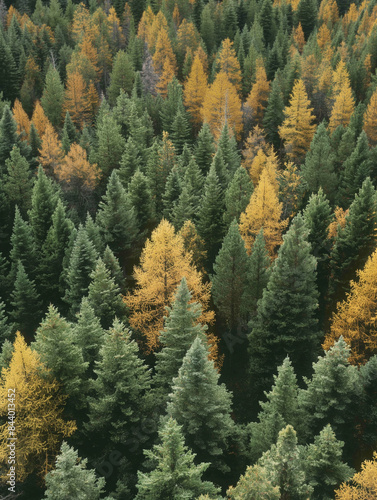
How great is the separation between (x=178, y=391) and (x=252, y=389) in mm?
11117

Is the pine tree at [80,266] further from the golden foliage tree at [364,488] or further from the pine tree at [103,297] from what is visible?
the golden foliage tree at [364,488]

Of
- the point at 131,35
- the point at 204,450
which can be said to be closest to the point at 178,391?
the point at 204,450

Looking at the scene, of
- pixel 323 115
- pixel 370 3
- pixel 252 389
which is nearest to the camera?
pixel 252 389

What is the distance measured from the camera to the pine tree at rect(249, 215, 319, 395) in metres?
26.5

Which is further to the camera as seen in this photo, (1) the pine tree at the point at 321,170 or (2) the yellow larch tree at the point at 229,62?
(2) the yellow larch tree at the point at 229,62

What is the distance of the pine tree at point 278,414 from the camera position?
19.7 metres

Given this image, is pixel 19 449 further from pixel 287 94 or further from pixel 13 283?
pixel 287 94

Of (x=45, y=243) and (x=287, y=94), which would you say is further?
(x=287, y=94)

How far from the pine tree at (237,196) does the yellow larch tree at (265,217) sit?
1955 millimetres

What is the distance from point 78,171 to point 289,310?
28.9m

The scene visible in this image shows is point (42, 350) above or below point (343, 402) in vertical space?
above

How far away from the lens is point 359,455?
21.9 meters

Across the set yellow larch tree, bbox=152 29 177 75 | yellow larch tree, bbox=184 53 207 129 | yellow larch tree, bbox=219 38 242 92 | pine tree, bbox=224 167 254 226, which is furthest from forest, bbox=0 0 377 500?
yellow larch tree, bbox=152 29 177 75

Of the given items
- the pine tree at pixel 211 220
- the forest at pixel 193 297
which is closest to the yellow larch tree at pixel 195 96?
the forest at pixel 193 297
